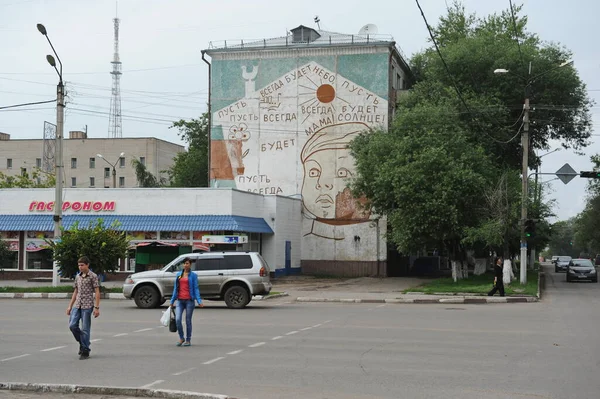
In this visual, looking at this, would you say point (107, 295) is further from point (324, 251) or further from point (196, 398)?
point (196, 398)

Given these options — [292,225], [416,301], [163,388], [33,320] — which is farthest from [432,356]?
[292,225]

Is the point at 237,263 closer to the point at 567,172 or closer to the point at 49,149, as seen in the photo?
the point at 567,172

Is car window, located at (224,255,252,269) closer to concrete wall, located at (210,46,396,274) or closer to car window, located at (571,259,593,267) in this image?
concrete wall, located at (210,46,396,274)

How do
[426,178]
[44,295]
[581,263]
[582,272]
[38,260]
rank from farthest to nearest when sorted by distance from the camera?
[581,263], [582,272], [38,260], [426,178], [44,295]

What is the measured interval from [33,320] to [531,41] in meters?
46.4

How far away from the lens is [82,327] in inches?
551

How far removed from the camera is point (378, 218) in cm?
4794

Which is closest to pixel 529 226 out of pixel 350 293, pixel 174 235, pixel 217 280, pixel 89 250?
pixel 350 293

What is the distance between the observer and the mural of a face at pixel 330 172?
51156mm

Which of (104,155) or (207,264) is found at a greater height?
(104,155)

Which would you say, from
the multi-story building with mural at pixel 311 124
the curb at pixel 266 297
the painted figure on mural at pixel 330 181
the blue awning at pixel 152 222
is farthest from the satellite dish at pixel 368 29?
the curb at pixel 266 297

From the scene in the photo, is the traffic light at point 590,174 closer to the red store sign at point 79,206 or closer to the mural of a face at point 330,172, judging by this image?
the mural of a face at point 330,172

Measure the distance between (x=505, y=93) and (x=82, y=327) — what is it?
1542 inches

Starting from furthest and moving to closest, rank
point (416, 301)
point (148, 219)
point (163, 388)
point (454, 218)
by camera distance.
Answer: point (148, 219)
point (454, 218)
point (416, 301)
point (163, 388)
